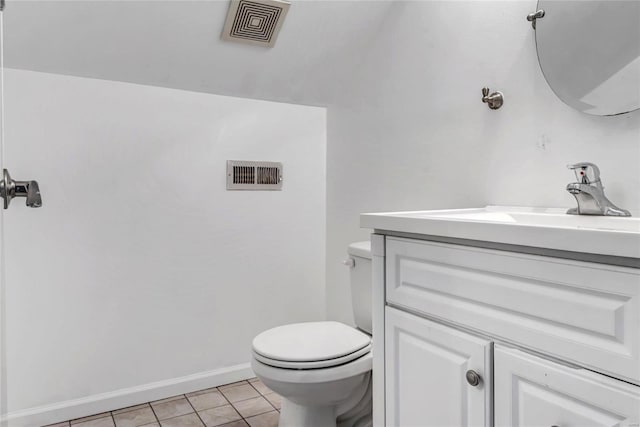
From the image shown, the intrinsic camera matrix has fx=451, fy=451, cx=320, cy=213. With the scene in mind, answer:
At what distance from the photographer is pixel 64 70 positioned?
1.83 metres

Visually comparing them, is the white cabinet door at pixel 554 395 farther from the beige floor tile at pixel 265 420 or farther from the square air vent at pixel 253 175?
the square air vent at pixel 253 175

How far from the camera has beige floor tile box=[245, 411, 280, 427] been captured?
73.3 inches

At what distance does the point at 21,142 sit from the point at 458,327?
1.76 m

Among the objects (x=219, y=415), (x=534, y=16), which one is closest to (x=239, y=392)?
(x=219, y=415)

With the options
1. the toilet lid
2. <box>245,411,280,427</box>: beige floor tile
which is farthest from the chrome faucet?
<box>245,411,280,427</box>: beige floor tile

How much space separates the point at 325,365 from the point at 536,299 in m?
0.81

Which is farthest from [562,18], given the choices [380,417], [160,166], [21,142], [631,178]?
[21,142]

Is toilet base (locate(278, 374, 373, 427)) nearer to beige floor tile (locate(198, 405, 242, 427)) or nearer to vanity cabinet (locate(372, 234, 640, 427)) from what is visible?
beige floor tile (locate(198, 405, 242, 427))

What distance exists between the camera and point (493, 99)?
1.50m

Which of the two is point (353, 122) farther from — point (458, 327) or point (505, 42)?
point (458, 327)

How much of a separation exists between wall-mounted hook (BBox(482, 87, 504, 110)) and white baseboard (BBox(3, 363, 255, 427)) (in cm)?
166

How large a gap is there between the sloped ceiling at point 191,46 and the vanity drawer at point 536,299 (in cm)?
128

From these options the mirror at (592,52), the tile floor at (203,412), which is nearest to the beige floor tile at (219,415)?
the tile floor at (203,412)

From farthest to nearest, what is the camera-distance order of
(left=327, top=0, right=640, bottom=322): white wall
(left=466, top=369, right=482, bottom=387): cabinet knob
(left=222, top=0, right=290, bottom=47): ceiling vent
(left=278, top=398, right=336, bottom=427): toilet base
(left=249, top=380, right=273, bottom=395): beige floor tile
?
(left=249, top=380, right=273, bottom=395): beige floor tile → (left=222, top=0, right=290, bottom=47): ceiling vent → (left=278, top=398, right=336, bottom=427): toilet base → (left=327, top=0, right=640, bottom=322): white wall → (left=466, top=369, right=482, bottom=387): cabinet knob
